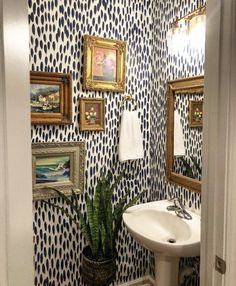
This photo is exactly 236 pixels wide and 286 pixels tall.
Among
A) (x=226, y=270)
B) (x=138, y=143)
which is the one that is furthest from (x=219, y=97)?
(x=138, y=143)

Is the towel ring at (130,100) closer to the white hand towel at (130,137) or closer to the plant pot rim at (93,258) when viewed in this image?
the white hand towel at (130,137)

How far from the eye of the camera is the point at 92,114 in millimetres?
2389

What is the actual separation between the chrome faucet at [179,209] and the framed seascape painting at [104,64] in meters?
1.02

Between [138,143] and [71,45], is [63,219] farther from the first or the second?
[71,45]

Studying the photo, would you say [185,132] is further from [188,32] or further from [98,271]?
[98,271]

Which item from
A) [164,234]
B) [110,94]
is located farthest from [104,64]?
[164,234]

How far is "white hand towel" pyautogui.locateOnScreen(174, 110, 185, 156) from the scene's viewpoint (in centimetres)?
231

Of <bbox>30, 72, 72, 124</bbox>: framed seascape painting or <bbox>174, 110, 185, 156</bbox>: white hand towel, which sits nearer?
<bbox>30, 72, 72, 124</bbox>: framed seascape painting

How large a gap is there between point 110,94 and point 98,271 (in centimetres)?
140

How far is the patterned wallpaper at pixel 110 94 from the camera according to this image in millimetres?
2209

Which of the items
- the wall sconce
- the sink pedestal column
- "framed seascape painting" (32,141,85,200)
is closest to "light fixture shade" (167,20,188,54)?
the wall sconce

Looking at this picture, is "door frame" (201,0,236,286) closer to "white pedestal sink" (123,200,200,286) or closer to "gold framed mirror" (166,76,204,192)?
"white pedestal sink" (123,200,200,286)

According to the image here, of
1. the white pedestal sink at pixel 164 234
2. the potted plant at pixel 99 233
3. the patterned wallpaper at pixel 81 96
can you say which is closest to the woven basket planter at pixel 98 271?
the potted plant at pixel 99 233

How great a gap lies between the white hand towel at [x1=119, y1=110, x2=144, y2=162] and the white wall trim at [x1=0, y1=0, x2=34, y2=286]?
1.66 m
